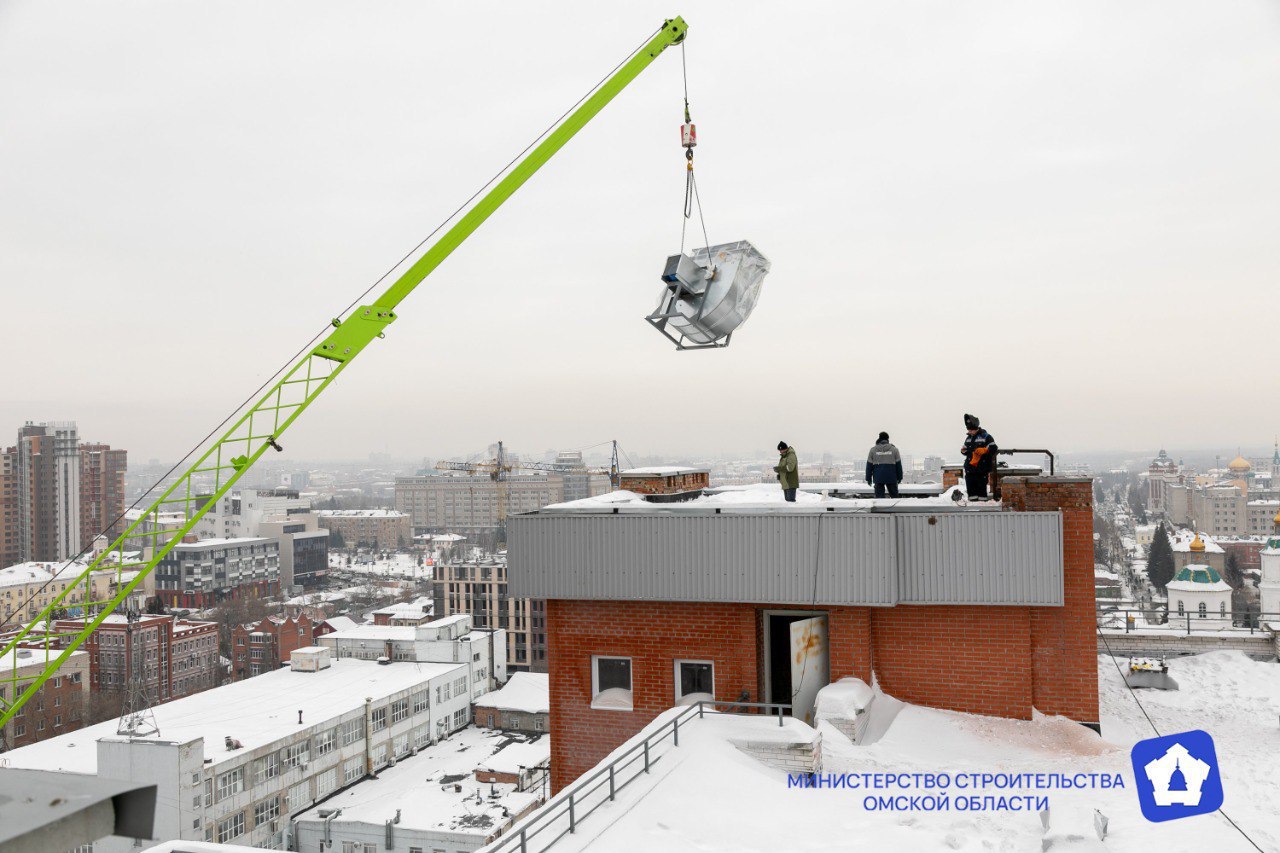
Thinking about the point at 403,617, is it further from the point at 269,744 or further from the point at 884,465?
the point at 884,465

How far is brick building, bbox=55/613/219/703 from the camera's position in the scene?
257 ft

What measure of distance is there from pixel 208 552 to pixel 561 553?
5435 inches

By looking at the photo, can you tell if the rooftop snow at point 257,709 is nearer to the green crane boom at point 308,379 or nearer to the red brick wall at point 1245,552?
the green crane boom at point 308,379

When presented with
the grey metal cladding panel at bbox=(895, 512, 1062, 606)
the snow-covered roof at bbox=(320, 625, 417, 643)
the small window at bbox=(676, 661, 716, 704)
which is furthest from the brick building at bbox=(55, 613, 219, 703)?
the grey metal cladding panel at bbox=(895, 512, 1062, 606)

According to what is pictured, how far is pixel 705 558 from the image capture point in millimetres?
12258

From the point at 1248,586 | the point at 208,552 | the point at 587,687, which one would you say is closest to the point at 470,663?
the point at 587,687

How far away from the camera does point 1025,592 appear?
1145 cm

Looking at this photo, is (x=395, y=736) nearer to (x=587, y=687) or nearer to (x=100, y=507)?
(x=587, y=687)

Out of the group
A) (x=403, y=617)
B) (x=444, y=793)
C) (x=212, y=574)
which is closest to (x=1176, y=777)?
(x=444, y=793)

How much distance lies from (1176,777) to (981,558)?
320 cm

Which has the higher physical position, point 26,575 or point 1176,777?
point 1176,777

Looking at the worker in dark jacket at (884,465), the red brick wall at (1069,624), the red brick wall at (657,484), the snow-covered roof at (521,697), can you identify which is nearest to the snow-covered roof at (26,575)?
the snow-covered roof at (521,697)

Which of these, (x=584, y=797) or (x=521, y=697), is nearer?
(x=584, y=797)

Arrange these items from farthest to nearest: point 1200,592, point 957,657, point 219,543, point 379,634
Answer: point 219,543
point 379,634
point 1200,592
point 957,657
